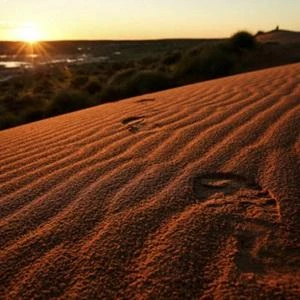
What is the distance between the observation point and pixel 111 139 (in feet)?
10.1

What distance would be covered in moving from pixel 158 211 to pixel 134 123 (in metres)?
1.78

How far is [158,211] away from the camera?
1834mm

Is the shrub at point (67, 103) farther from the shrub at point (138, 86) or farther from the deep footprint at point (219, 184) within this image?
the deep footprint at point (219, 184)

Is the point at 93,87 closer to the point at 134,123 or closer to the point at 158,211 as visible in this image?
the point at 134,123

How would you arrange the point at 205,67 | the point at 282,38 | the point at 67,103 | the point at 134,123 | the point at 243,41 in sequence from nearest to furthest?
the point at 134,123, the point at 67,103, the point at 205,67, the point at 243,41, the point at 282,38

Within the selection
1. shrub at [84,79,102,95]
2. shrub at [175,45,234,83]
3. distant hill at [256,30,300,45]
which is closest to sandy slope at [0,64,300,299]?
shrub at [175,45,234,83]

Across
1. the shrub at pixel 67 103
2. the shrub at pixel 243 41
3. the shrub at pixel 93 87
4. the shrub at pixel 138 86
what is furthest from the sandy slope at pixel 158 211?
the shrub at pixel 243 41

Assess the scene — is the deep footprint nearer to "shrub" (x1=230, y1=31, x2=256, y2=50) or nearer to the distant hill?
"shrub" (x1=230, y1=31, x2=256, y2=50)

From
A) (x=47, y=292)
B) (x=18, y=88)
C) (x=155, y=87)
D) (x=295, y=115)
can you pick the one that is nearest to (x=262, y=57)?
(x=155, y=87)

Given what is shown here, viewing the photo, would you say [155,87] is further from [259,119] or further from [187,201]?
[187,201]

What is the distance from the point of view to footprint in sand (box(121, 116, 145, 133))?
3.32 meters

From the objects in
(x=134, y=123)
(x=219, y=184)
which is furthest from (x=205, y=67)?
(x=219, y=184)

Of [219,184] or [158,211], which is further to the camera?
[219,184]

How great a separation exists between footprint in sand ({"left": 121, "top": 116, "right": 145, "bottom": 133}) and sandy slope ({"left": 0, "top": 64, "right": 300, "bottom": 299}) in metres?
0.04
